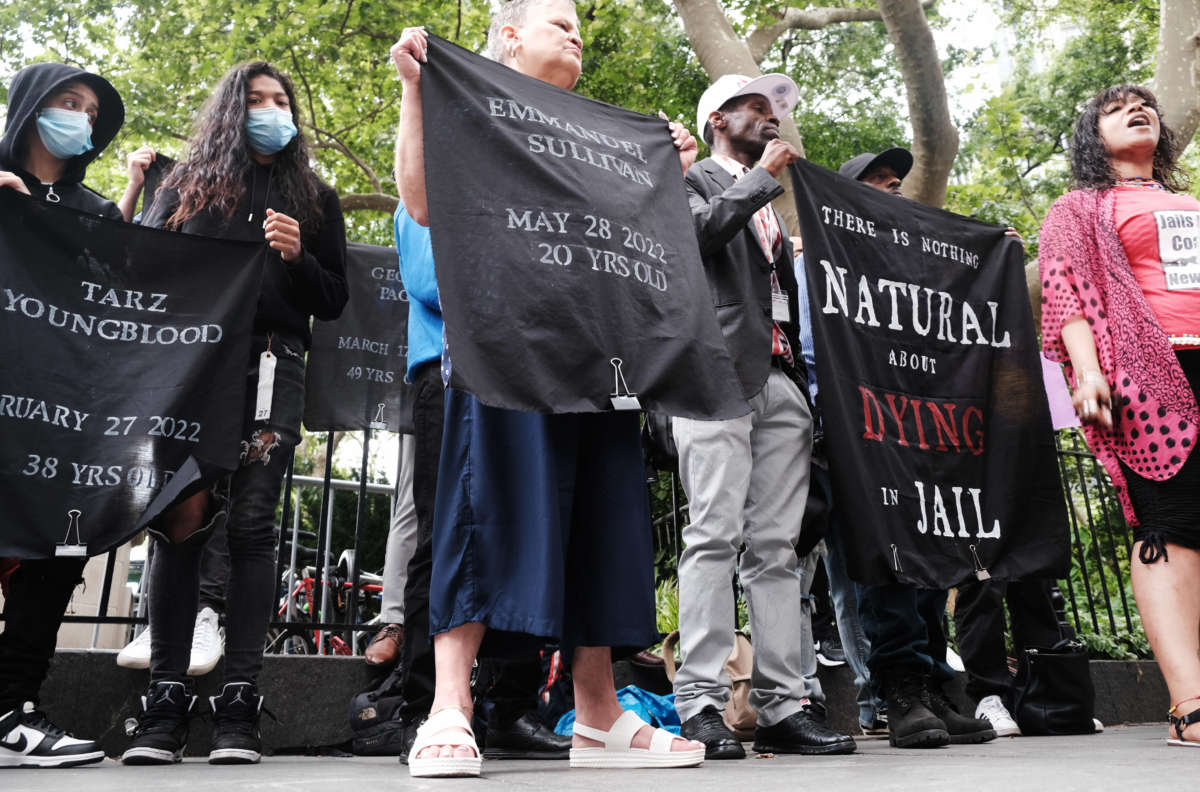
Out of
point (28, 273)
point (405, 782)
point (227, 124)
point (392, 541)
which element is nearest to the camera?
point (405, 782)

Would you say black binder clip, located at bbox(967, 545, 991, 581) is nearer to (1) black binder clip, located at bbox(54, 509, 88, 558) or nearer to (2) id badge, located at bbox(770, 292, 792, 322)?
(2) id badge, located at bbox(770, 292, 792, 322)

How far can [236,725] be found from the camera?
3092 millimetres

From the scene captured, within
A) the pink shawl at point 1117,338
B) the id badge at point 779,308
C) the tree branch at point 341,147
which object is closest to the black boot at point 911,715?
the pink shawl at point 1117,338

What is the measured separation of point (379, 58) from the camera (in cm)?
1234

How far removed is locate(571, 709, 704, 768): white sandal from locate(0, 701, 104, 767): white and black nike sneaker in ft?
4.39

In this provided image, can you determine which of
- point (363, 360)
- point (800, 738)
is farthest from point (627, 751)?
point (363, 360)

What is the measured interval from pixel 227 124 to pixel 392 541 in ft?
6.04

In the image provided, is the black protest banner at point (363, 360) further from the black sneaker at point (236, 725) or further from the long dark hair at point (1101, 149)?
the long dark hair at point (1101, 149)

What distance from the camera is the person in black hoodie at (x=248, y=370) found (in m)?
3.12

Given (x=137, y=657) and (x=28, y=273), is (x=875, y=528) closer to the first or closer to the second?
(x=137, y=657)

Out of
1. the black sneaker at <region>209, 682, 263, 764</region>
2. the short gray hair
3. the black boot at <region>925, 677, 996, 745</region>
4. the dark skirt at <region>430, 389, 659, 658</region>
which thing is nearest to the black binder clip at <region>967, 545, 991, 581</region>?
the black boot at <region>925, 677, 996, 745</region>

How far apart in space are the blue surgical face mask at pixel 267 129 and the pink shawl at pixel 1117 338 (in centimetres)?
282

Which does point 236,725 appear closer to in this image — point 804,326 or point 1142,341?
point 804,326

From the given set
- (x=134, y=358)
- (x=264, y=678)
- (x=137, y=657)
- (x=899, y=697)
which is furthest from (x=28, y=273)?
(x=899, y=697)
